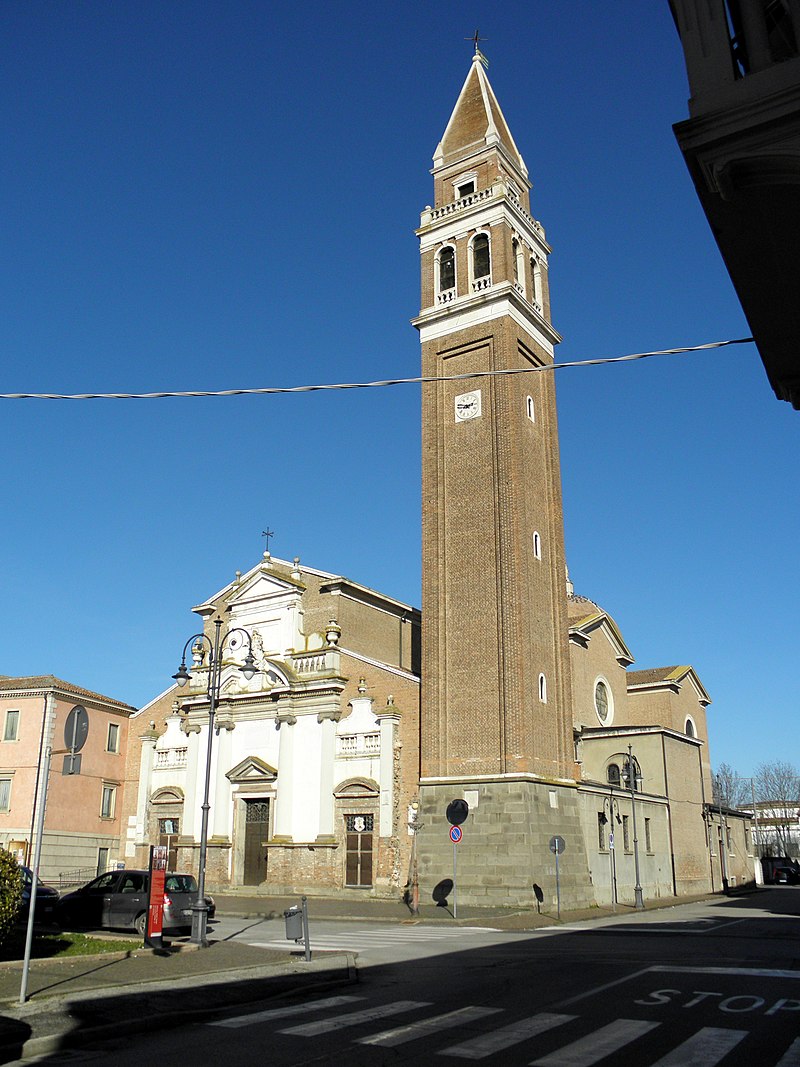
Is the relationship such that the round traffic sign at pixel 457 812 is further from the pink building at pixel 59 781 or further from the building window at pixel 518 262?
the building window at pixel 518 262

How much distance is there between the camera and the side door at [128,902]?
21.1 m

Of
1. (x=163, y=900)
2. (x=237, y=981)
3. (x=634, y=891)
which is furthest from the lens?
(x=634, y=891)

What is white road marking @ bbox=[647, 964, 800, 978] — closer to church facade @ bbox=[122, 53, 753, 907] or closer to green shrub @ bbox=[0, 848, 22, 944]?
green shrub @ bbox=[0, 848, 22, 944]

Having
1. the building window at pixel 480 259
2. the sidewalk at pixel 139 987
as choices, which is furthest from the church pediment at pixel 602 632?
the sidewalk at pixel 139 987

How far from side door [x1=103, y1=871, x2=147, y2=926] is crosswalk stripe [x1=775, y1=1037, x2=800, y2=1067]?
50.3 ft

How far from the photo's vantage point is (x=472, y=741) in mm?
31781

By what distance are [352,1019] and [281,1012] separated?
1.12 metres

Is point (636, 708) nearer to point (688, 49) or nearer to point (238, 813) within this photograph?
point (238, 813)

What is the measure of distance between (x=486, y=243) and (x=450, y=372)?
5.77m

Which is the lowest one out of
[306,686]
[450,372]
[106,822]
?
[106,822]

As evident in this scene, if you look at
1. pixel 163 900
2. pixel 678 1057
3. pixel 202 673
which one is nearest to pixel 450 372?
pixel 202 673

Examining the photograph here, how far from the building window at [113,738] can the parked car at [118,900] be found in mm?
21524

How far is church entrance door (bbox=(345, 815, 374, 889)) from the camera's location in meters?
33.9

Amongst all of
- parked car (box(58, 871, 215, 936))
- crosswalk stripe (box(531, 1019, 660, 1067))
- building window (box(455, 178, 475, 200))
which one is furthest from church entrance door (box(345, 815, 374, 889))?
building window (box(455, 178, 475, 200))
